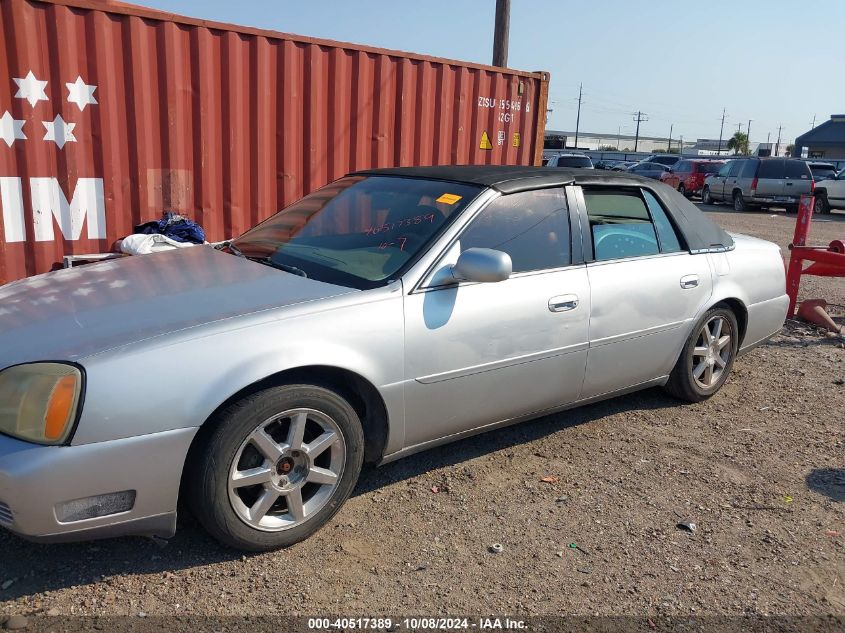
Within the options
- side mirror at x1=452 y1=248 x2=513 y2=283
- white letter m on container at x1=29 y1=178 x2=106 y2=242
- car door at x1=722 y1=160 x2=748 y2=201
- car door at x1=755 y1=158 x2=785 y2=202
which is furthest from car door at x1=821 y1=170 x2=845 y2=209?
side mirror at x1=452 y1=248 x2=513 y2=283

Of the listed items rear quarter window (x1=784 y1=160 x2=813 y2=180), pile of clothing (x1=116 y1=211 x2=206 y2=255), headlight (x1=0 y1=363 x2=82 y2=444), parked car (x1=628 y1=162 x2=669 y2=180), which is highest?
rear quarter window (x1=784 y1=160 x2=813 y2=180)

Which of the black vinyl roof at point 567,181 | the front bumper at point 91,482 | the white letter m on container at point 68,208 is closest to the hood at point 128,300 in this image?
the front bumper at point 91,482

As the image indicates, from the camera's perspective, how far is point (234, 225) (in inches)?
251

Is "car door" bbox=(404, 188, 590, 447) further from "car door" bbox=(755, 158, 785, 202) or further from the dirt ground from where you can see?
"car door" bbox=(755, 158, 785, 202)

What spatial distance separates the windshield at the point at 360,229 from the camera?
11.1ft

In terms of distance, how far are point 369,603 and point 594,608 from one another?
85 centimetres

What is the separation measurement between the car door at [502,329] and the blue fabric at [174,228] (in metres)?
3.16

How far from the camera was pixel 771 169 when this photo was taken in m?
21.0

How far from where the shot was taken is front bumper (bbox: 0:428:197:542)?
240 cm

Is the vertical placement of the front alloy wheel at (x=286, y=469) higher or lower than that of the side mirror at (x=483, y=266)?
lower

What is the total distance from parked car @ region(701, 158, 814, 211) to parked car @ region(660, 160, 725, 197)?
3.74m

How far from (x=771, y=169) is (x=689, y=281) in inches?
750

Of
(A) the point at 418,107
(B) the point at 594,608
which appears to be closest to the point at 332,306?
(B) the point at 594,608

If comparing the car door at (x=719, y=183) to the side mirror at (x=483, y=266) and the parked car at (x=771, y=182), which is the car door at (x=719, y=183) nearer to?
the parked car at (x=771, y=182)
